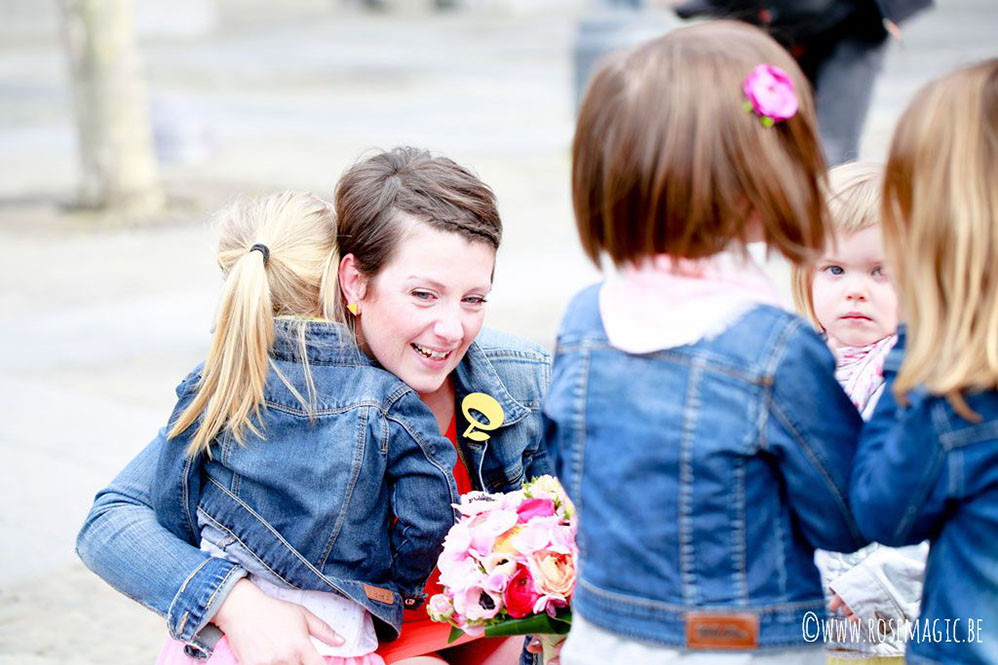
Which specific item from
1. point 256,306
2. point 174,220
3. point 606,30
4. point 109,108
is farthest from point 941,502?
point 606,30

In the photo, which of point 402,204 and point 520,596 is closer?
point 520,596

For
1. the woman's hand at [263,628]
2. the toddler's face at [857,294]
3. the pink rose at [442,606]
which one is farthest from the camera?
the toddler's face at [857,294]

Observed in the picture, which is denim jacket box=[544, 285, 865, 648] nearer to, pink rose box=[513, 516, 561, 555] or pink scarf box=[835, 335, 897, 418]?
pink rose box=[513, 516, 561, 555]

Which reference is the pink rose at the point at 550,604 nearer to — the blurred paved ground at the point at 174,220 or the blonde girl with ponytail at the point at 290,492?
the blonde girl with ponytail at the point at 290,492

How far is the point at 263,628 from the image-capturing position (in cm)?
244

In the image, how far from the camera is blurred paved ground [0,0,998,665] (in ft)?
13.9

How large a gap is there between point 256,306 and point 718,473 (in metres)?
1.06

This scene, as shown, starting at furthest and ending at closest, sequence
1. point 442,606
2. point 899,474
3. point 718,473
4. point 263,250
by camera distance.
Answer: point 263,250 → point 442,606 → point 718,473 → point 899,474

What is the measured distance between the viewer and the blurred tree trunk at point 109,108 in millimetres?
9461

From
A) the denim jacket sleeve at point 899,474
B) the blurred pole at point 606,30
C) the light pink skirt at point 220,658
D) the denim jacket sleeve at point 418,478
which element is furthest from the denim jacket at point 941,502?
the blurred pole at point 606,30

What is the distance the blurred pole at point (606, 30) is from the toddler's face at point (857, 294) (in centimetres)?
808

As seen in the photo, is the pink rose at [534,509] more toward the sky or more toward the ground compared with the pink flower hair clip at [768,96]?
more toward the ground

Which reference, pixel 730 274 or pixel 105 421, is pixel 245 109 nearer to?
pixel 105 421

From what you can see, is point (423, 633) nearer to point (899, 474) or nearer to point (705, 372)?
point (705, 372)
